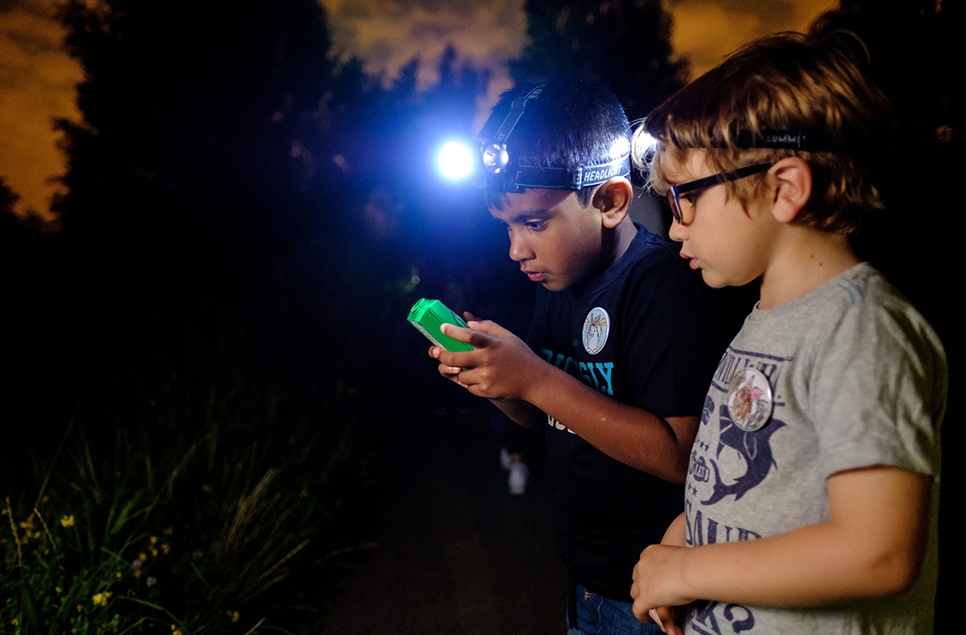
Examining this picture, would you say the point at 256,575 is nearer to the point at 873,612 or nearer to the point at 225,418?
the point at 225,418

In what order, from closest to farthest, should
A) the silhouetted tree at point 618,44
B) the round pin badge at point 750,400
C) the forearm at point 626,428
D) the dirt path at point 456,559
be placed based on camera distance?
the round pin badge at point 750,400
the forearm at point 626,428
the dirt path at point 456,559
the silhouetted tree at point 618,44

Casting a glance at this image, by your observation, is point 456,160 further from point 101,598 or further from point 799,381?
point 101,598

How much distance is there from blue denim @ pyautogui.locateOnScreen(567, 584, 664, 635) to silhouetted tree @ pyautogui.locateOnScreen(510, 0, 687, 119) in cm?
1421

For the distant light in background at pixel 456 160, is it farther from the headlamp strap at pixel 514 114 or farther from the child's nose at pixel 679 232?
the child's nose at pixel 679 232

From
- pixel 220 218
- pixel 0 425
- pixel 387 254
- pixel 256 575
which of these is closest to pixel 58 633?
pixel 256 575

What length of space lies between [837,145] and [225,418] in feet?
13.9

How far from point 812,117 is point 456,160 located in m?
1.29

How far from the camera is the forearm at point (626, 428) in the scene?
1.20m

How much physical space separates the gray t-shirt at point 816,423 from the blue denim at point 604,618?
1.36ft

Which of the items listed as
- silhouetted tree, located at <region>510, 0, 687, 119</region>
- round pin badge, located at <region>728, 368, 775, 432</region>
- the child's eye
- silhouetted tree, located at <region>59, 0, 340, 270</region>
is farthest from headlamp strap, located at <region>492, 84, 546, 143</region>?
silhouetted tree, located at <region>510, 0, 687, 119</region>

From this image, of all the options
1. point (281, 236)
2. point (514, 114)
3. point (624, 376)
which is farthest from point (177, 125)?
point (624, 376)

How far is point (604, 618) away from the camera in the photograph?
147cm

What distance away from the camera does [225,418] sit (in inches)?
165

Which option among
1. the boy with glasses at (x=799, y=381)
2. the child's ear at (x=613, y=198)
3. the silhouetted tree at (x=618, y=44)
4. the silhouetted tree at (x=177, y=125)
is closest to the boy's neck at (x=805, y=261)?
the boy with glasses at (x=799, y=381)
